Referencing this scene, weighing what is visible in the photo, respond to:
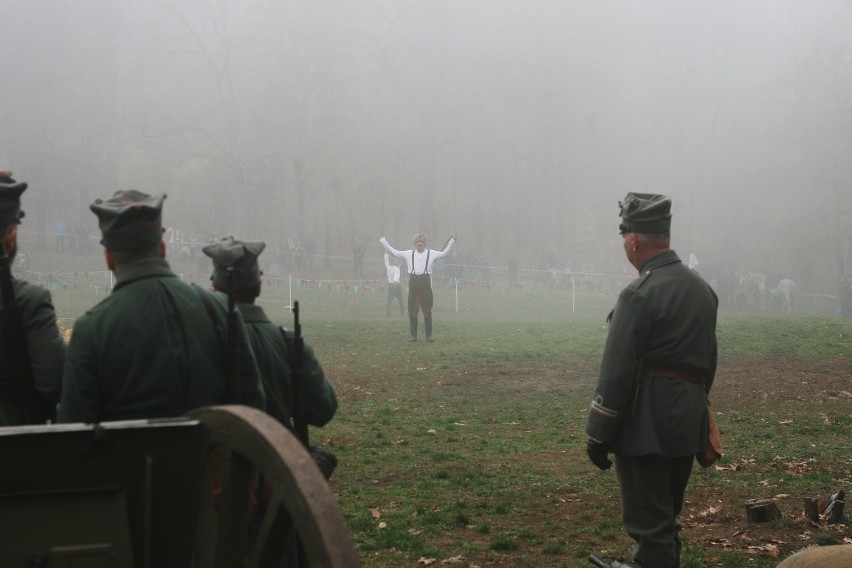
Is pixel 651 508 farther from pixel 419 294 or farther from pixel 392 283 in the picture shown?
pixel 392 283

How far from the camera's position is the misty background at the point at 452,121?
5744 cm

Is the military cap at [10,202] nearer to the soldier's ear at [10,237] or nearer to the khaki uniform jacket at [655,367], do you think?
the soldier's ear at [10,237]

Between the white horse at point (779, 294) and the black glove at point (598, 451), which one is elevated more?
the black glove at point (598, 451)

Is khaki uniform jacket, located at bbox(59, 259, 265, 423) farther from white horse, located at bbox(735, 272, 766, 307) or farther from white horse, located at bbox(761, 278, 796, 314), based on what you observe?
white horse, located at bbox(735, 272, 766, 307)

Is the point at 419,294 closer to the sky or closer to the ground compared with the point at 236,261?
closer to the ground

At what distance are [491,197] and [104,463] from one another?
69038 mm

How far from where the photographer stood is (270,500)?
228cm

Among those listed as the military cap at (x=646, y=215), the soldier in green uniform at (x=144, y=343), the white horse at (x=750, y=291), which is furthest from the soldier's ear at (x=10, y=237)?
the white horse at (x=750, y=291)

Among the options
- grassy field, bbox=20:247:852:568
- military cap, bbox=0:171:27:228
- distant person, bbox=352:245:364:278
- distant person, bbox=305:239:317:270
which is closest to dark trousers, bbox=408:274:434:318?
grassy field, bbox=20:247:852:568

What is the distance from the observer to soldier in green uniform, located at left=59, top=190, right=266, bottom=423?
3.38m

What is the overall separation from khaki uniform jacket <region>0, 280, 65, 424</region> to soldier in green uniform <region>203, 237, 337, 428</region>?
0.76 meters

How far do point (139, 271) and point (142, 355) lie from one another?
298 millimetres

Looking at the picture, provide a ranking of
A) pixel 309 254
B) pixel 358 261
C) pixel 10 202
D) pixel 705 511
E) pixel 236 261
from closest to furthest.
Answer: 1. pixel 10 202
2. pixel 236 261
3. pixel 705 511
4. pixel 358 261
5. pixel 309 254

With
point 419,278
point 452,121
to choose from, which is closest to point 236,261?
point 419,278
